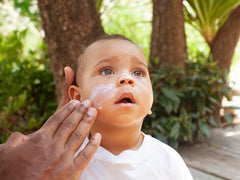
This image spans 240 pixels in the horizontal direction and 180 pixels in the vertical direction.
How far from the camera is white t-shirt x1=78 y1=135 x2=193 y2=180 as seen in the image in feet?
4.28

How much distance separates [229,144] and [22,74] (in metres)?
2.21

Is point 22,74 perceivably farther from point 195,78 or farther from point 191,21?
point 191,21

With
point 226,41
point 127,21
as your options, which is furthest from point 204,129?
point 127,21

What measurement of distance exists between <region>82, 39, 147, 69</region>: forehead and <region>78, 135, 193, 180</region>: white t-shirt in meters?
0.39

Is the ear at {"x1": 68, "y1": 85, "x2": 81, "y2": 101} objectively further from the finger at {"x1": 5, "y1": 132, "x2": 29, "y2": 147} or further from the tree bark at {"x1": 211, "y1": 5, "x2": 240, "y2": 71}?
the tree bark at {"x1": 211, "y1": 5, "x2": 240, "y2": 71}

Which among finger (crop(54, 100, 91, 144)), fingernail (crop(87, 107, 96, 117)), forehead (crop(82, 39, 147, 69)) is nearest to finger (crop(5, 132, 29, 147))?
finger (crop(54, 100, 91, 144))

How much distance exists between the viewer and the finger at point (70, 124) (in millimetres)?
1018

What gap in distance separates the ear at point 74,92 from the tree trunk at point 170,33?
1805 mm

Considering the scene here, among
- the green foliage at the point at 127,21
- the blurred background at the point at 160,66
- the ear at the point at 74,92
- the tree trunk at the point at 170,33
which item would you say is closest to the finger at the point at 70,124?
the ear at the point at 74,92

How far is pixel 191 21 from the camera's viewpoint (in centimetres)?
380

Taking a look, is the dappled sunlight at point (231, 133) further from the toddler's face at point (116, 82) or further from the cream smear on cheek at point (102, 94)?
the cream smear on cheek at point (102, 94)

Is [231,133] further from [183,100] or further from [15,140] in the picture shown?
[15,140]

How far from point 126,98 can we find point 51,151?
40 centimetres

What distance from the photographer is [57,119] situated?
105cm
